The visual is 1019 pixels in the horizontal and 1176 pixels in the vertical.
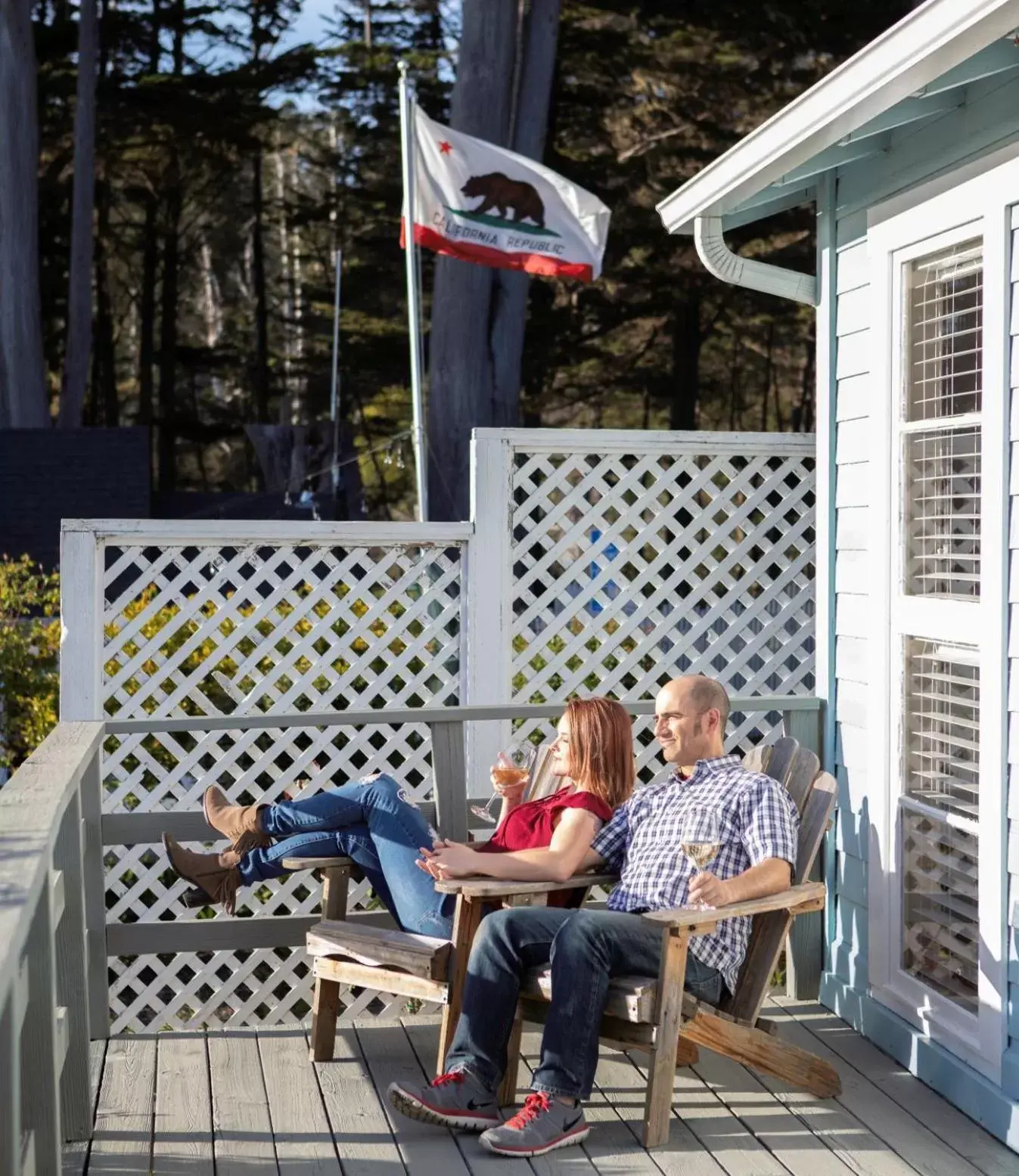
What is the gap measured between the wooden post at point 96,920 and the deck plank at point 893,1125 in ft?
5.43

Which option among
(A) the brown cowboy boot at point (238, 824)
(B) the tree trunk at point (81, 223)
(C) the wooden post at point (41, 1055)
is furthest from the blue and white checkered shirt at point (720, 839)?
(B) the tree trunk at point (81, 223)

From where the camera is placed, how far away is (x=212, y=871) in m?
3.93

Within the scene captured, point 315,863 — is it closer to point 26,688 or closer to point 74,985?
point 74,985

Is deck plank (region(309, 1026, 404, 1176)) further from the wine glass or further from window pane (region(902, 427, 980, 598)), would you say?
window pane (region(902, 427, 980, 598))

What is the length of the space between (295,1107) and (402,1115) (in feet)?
0.84

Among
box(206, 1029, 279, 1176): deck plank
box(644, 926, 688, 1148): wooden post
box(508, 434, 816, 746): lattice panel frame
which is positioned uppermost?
box(508, 434, 816, 746): lattice panel frame

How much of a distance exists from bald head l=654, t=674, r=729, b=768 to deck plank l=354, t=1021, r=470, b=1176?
938mm

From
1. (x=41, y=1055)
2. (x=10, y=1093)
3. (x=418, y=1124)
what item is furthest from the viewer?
(x=418, y=1124)

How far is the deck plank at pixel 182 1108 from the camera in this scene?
3232mm

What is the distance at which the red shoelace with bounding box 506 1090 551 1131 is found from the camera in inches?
126

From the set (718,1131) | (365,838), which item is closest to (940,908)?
(718,1131)

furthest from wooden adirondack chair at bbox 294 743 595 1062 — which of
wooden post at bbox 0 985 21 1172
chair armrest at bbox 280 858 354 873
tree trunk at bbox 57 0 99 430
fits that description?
tree trunk at bbox 57 0 99 430

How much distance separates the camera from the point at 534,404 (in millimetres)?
18766

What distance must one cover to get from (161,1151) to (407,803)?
0.96 meters
